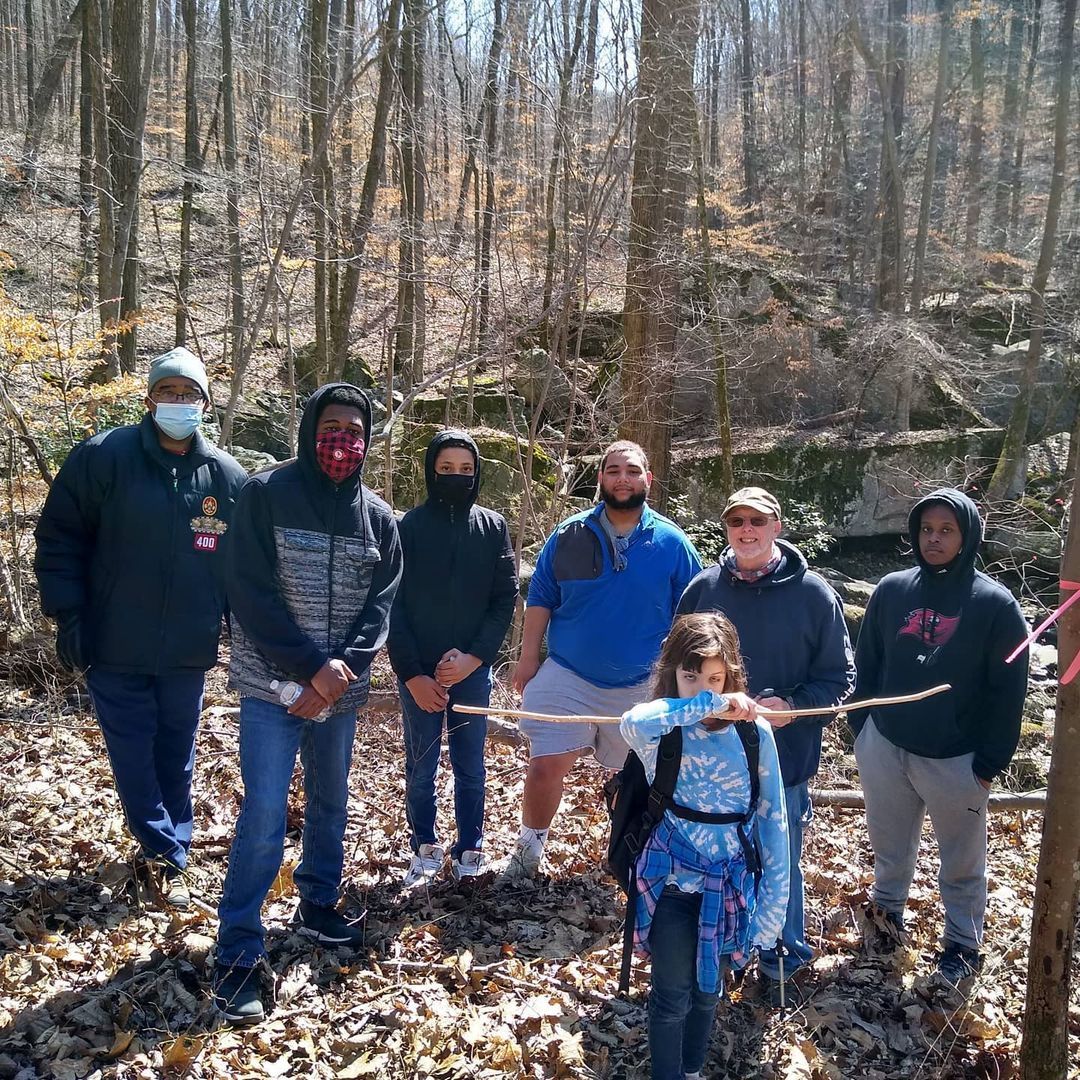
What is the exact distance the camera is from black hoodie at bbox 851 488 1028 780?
3848 millimetres

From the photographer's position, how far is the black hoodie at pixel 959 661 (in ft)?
12.6

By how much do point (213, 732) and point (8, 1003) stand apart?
2727mm

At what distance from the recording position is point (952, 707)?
3.92 metres

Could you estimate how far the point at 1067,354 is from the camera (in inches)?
782

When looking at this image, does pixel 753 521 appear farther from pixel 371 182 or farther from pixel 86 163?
pixel 86 163

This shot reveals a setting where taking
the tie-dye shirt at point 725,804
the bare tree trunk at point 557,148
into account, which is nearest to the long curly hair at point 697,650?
the tie-dye shirt at point 725,804

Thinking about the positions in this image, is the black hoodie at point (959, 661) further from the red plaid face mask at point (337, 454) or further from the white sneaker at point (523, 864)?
the red plaid face mask at point (337, 454)

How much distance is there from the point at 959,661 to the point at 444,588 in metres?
2.31

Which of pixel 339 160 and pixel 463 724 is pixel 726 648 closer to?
pixel 463 724

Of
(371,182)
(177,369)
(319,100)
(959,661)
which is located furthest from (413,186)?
(959,661)

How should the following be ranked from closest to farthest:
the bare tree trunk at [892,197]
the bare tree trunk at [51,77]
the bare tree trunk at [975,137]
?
the bare tree trunk at [51,77] < the bare tree trunk at [892,197] < the bare tree trunk at [975,137]

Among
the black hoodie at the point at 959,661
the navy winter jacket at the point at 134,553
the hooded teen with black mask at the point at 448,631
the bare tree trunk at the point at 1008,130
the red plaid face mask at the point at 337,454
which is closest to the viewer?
the red plaid face mask at the point at 337,454

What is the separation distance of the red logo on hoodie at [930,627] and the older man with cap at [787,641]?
0.45 meters

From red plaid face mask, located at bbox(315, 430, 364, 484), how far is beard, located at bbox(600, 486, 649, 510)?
4.43 feet
